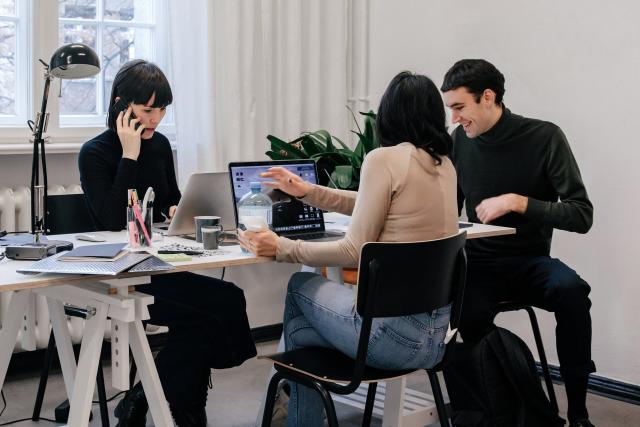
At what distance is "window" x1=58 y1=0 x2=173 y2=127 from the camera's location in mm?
3623

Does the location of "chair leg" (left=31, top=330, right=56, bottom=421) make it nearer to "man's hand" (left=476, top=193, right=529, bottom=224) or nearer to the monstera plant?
the monstera plant

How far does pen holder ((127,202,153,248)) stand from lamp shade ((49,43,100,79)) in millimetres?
414

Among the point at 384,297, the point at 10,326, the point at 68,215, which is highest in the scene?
the point at 68,215

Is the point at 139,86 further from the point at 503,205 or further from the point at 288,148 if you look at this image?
the point at 503,205

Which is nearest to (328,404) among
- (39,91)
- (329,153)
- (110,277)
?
(110,277)

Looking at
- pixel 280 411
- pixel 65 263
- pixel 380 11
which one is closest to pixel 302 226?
pixel 280 411

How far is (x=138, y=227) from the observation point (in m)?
2.46

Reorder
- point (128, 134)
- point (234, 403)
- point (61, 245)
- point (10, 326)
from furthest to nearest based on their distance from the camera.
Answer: point (234, 403) → point (128, 134) → point (10, 326) → point (61, 245)

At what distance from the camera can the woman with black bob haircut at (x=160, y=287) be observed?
2629 mm

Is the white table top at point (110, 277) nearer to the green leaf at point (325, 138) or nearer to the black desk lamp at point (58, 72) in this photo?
the black desk lamp at point (58, 72)

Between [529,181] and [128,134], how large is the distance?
146 cm

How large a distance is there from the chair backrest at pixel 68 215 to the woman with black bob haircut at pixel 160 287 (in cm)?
5

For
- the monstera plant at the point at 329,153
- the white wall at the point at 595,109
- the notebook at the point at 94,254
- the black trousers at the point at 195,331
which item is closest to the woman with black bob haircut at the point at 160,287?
the black trousers at the point at 195,331

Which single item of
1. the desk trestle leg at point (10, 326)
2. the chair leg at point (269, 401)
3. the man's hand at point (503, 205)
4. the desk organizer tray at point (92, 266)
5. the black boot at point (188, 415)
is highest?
the man's hand at point (503, 205)
